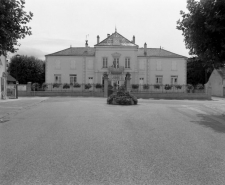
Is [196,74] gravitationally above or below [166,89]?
above

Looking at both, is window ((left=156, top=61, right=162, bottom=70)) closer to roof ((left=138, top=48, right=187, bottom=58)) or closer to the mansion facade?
the mansion facade

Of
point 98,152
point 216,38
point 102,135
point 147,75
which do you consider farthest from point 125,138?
point 147,75

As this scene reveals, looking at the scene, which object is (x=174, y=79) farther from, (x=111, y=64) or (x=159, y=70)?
(x=111, y=64)

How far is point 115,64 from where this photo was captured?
50.2 m

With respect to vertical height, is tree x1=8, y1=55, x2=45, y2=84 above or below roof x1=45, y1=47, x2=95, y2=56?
below

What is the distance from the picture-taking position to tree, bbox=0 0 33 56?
13.1m

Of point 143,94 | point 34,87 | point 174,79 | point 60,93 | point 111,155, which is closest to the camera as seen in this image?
point 111,155

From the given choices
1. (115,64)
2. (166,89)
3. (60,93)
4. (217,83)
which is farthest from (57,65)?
(217,83)

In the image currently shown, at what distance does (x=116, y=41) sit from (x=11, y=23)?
123 ft

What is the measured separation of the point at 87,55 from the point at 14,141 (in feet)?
145

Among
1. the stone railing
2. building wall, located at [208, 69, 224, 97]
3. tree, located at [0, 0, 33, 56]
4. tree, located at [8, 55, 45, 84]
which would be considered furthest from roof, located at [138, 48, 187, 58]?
tree, located at [0, 0, 33, 56]

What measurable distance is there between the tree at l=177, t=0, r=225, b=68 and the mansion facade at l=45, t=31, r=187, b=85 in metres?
32.9

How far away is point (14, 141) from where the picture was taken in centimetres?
821

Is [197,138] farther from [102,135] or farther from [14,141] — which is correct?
[14,141]
